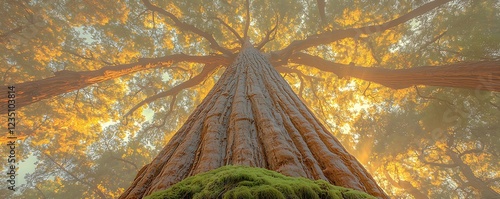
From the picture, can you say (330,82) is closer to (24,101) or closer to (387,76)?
(387,76)

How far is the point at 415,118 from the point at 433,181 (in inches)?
239

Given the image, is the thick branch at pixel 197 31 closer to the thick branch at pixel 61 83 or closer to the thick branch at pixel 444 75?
the thick branch at pixel 61 83

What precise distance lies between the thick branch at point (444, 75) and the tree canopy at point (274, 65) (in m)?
0.03

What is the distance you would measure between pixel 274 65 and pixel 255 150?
6.77 m

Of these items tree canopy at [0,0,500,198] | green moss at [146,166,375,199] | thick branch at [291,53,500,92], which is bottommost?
green moss at [146,166,375,199]

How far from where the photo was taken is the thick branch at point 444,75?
383 cm

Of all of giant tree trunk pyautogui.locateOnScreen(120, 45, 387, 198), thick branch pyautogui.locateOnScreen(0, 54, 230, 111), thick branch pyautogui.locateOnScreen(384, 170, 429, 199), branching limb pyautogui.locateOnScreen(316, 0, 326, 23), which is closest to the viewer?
giant tree trunk pyautogui.locateOnScreen(120, 45, 387, 198)

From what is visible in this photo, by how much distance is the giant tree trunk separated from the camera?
120 cm

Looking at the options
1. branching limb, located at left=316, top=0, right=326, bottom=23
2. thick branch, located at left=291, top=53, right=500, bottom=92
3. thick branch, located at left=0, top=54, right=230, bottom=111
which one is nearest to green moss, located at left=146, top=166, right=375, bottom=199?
thick branch, located at left=291, top=53, right=500, bottom=92

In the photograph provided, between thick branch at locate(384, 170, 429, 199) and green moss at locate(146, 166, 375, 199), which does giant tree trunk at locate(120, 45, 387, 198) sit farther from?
thick branch at locate(384, 170, 429, 199)

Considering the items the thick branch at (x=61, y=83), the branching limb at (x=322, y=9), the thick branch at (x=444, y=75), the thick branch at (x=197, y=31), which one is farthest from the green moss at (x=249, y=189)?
the branching limb at (x=322, y=9)

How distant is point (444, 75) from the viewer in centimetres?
439

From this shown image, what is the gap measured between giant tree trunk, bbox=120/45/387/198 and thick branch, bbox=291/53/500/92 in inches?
159

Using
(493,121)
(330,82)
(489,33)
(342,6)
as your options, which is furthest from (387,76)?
(493,121)
